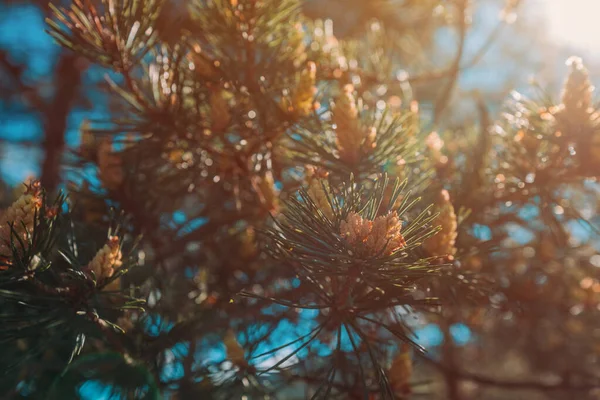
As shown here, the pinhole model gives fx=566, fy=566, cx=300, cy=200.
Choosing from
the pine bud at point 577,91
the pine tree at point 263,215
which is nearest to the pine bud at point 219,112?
the pine tree at point 263,215

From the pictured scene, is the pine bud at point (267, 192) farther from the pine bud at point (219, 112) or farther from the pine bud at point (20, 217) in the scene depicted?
the pine bud at point (20, 217)

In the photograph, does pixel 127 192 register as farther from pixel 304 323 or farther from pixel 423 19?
pixel 423 19

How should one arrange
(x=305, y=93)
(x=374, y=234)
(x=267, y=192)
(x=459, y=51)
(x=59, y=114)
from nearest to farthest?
(x=374, y=234), (x=305, y=93), (x=267, y=192), (x=459, y=51), (x=59, y=114)

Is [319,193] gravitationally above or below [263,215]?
below

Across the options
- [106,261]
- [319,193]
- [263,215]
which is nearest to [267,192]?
[263,215]

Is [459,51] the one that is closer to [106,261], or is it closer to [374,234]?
[374,234]

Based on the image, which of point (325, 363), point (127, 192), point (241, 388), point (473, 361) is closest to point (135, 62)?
point (127, 192)

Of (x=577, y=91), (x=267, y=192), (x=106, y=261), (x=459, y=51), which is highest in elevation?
(x=459, y=51)
